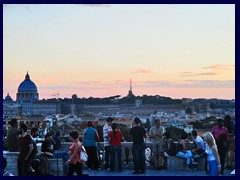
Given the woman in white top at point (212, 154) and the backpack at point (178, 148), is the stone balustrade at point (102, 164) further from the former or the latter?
the woman in white top at point (212, 154)

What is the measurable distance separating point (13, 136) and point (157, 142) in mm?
2480

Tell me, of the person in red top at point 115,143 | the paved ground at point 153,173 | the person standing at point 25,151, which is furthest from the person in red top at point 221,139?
the person standing at point 25,151

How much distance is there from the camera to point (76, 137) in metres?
9.24

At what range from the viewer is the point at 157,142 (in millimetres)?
11523

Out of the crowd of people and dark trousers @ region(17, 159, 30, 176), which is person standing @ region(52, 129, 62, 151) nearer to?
the crowd of people

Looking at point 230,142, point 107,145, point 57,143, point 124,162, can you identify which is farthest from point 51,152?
point 230,142

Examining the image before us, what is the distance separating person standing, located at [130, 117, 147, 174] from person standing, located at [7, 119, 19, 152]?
1833 mm

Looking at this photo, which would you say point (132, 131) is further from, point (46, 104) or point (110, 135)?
point (46, 104)

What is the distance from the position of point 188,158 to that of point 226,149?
656 mm

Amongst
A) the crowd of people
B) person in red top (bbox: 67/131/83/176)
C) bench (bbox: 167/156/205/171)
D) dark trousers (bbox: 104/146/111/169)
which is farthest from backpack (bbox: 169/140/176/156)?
person in red top (bbox: 67/131/83/176)

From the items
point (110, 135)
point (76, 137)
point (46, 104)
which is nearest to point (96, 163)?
point (110, 135)

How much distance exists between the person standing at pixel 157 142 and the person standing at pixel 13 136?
2300 millimetres

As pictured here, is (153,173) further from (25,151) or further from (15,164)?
(25,151)

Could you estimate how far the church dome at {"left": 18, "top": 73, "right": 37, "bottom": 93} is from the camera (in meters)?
177
